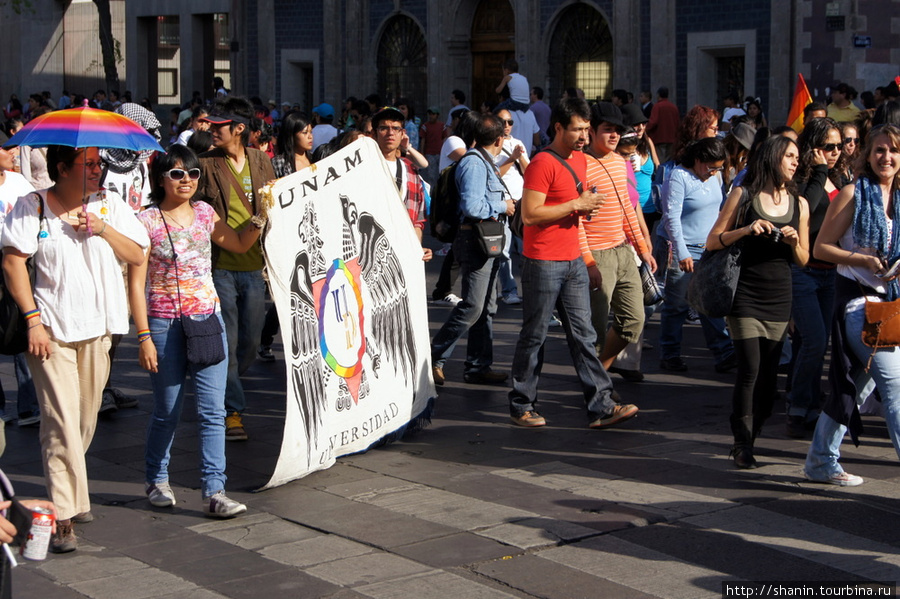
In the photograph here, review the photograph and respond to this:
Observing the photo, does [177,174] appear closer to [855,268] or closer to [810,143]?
[855,268]

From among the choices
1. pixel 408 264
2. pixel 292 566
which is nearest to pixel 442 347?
pixel 408 264

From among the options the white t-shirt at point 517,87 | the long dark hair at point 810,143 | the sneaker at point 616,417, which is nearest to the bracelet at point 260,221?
the sneaker at point 616,417

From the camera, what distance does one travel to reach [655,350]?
1040 centimetres

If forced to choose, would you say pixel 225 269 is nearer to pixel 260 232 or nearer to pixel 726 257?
pixel 260 232

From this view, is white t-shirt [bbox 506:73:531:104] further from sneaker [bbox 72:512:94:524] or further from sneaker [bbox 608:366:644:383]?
sneaker [bbox 72:512:94:524]

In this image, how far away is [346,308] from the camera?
275 inches

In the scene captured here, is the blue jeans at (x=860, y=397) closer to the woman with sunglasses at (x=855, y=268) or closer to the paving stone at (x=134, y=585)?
the woman with sunglasses at (x=855, y=268)

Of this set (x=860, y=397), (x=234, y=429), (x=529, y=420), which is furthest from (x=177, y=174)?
(x=860, y=397)

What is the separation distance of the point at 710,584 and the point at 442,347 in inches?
163

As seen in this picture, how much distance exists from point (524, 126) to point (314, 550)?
13.1 metres

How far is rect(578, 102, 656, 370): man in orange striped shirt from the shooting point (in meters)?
8.34

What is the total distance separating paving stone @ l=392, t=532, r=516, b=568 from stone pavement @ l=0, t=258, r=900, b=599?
0.01 m

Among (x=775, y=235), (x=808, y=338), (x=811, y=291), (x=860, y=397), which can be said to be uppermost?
(x=775, y=235)

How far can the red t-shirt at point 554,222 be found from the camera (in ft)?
24.7
